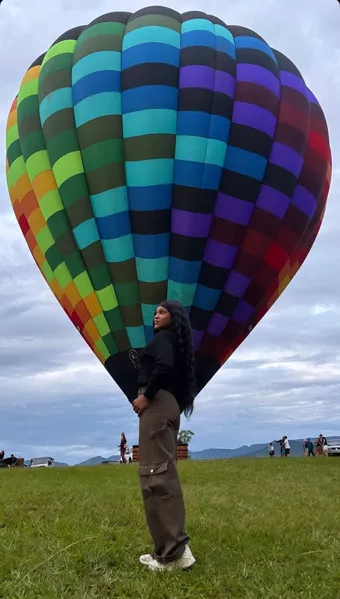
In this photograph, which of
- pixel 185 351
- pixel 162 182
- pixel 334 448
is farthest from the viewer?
pixel 334 448

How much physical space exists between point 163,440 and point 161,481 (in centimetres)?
27

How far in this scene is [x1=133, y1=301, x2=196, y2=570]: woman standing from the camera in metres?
4.45

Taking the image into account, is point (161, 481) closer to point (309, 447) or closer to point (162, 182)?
point (162, 182)

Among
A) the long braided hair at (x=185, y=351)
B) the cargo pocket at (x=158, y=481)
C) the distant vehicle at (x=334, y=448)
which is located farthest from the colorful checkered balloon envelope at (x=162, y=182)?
the distant vehicle at (x=334, y=448)

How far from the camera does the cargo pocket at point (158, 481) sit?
4.45 m

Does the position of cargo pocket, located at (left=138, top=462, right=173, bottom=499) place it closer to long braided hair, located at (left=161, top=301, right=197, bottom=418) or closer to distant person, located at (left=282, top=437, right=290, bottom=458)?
long braided hair, located at (left=161, top=301, right=197, bottom=418)

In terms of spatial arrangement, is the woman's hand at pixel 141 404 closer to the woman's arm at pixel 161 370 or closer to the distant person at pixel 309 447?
the woman's arm at pixel 161 370

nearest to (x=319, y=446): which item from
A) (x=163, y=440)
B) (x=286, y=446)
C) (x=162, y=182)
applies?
(x=286, y=446)

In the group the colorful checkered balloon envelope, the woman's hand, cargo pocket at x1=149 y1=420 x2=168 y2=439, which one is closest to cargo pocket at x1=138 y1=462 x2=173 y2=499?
cargo pocket at x1=149 y1=420 x2=168 y2=439

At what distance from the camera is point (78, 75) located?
1430cm

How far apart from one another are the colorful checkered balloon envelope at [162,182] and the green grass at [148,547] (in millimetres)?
5581

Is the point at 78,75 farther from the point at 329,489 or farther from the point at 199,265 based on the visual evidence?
the point at 329,489

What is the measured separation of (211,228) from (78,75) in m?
4.51

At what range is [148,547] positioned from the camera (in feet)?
17.0
